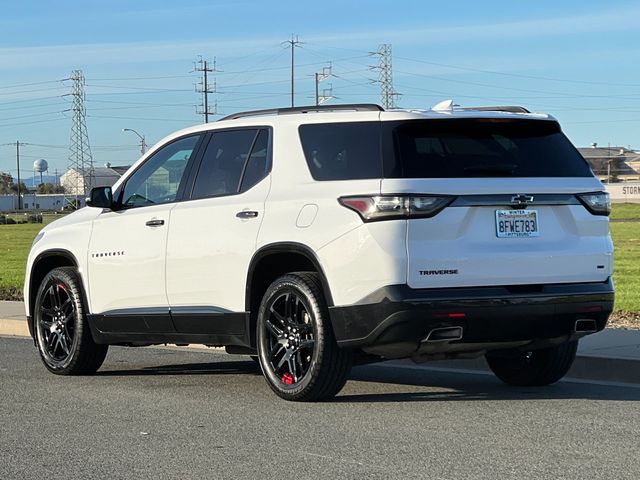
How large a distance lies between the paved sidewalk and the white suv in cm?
71

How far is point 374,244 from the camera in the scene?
24.8 ft

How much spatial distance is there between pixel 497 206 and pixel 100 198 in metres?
3.50

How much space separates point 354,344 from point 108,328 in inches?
109

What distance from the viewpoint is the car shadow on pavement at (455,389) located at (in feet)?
28.0

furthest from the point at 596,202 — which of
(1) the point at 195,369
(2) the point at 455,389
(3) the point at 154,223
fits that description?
(1) the point at 195,369

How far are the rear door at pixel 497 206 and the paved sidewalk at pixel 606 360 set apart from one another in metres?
1.48

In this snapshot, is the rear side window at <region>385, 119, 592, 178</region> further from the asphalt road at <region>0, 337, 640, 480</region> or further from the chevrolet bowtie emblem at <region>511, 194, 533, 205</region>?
the asphalt road at <region>0, 337, 640, 480</region>

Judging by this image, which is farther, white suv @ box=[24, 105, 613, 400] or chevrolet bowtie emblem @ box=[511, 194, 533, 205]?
chevrolet bowtie emblem @ box=[511, 194, 533, 205]

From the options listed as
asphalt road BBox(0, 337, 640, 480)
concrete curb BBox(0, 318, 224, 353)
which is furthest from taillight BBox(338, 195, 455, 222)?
concrete curb BBox(0, 318, 224, 353)

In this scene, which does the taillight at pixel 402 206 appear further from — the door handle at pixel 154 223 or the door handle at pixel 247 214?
the door handle at pixel 154 223

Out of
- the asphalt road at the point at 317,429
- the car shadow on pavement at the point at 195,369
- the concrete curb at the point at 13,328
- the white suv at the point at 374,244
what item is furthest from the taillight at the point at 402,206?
the concrete curb at the point at 13,328

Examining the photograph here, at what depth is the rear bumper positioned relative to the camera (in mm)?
7547

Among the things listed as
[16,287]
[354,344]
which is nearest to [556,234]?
[354,344]

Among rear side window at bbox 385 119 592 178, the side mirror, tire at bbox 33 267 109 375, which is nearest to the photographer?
rear side window at bbox 385 119 592 178
